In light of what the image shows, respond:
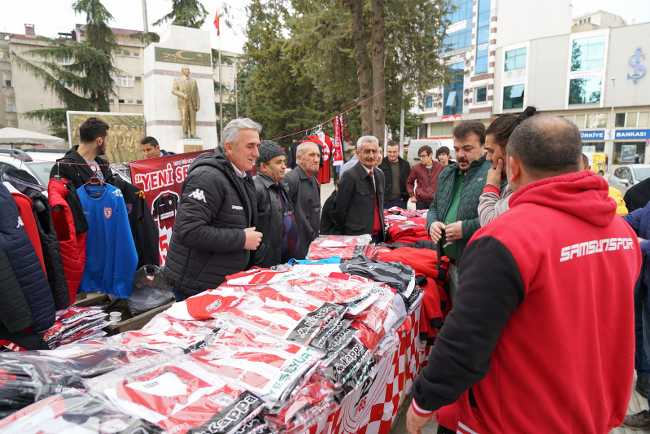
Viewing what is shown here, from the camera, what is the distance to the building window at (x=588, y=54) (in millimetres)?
33875

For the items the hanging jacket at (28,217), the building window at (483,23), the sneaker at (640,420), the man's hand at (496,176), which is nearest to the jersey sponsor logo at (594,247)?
the man's hand at (496,176)

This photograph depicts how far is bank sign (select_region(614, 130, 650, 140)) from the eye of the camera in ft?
104

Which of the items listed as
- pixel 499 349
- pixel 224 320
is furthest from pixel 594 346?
pixel 224 320

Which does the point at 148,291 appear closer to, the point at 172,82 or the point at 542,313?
the point at 542,313

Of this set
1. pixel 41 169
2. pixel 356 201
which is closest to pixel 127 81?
pixel 41 169

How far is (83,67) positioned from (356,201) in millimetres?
22068

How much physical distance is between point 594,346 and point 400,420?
171 centimetres

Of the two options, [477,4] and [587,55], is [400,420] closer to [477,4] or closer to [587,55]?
[587,55]

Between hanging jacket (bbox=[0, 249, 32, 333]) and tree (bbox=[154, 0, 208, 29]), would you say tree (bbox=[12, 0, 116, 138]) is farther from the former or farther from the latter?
hanging jacket (bbox=[0, 249, 32, 333])

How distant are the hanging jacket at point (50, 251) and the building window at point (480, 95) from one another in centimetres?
4419

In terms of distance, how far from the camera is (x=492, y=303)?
1120 mm

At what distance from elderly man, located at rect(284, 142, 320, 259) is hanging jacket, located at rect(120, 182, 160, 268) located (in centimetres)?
139

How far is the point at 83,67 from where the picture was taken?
20.8 metres

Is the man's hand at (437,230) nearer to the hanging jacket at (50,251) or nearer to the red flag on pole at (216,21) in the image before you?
the hanging jacket at (50,251)
